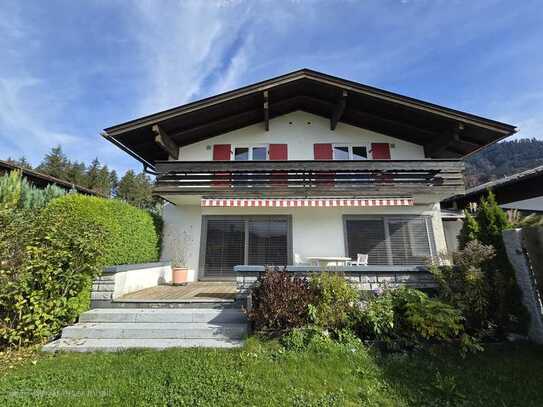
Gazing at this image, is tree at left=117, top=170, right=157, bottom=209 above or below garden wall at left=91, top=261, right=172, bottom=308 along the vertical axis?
above

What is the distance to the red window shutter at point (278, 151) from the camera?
14.2 m

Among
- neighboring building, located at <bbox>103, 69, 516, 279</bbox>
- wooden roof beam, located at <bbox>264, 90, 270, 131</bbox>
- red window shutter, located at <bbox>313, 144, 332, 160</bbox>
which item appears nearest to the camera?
neighboring building, located at <bbox>103, 69, 516, 279</bbox>

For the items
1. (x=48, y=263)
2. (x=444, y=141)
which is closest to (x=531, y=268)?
(x=444, y=141)

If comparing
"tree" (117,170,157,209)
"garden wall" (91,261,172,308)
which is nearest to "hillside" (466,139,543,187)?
"garden wall" (91,261,172,308)

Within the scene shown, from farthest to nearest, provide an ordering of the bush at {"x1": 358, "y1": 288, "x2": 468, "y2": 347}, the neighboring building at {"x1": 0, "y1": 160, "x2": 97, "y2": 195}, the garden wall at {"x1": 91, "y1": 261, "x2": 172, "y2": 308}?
the neighboring building at {"x1": 0, "y1": 160, "x2": 97, "y2": 195} → the garden wall at {"x1": 91, "y1": 261, "x2": 172, "y2": 308} → the bush at {"x1": 358, "y1": 288, "x2": 468, "y2": 347}

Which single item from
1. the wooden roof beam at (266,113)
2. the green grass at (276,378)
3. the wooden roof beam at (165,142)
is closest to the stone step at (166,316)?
the green grass at (276,378)

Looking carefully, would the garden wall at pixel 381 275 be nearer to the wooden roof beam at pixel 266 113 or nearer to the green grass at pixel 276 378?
the green grass at pixel 276 378

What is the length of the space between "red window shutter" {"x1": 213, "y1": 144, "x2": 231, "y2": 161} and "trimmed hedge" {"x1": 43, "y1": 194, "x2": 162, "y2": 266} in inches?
196

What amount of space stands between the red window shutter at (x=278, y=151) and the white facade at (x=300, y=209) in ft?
0.92

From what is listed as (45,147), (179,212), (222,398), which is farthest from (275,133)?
(45,147)

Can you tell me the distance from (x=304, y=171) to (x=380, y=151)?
5569 mm

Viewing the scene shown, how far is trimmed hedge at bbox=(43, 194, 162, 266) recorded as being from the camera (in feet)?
25.2

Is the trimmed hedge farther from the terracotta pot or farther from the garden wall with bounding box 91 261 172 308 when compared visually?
the terracotta pot

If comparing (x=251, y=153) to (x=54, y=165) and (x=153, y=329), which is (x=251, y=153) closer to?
(x=153, y=329)
